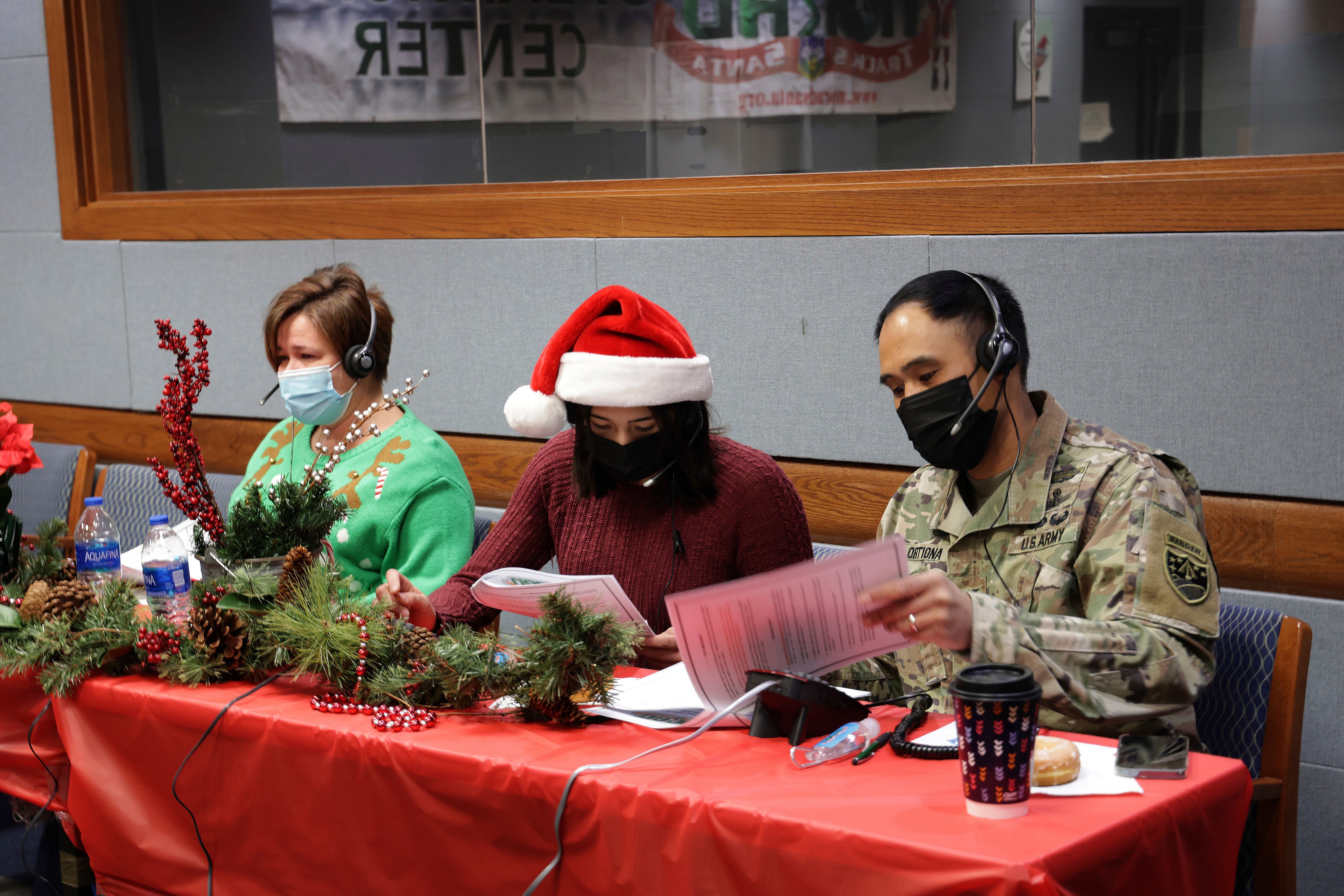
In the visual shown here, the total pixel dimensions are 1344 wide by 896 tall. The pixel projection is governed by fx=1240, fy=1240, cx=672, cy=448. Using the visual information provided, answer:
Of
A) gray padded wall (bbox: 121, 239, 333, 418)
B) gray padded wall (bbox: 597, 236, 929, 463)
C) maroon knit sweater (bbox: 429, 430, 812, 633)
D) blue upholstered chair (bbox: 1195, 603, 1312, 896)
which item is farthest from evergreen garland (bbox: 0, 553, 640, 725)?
gray padded wall (bbox: 121, 239, 333, 418)

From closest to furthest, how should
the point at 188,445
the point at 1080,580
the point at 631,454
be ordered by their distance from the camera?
the point at 1080,580
the point at 188,445
the point at 631,454

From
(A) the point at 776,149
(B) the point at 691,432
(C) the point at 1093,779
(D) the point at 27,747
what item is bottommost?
(D) the point at 27,747

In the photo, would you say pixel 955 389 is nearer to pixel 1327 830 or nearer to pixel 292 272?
pixel 1327 830

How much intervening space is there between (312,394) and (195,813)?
1015 millimetres

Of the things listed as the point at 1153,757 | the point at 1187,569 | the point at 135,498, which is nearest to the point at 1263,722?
the point at 1187,569

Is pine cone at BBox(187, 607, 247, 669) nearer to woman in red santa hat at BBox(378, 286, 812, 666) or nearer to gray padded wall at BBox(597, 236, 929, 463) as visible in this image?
woman in red santa hat at BBox(378, 286, 812, 666)

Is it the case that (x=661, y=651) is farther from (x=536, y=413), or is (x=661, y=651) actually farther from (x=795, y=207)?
(x=795, y=207)

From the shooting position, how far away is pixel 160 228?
418 cm

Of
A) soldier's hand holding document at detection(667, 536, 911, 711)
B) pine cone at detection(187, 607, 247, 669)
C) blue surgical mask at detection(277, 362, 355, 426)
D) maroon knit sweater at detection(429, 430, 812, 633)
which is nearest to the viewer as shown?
soldier's hand holding document at detection(667, 536, 911, 711)

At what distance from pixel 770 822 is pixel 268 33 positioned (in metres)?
3.66

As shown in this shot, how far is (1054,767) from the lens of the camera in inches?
49.4

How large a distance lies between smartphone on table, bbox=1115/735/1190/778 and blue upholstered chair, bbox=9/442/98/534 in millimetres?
3161

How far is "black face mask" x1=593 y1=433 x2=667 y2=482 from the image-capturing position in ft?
6.81

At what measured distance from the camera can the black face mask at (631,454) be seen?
2074 mm
